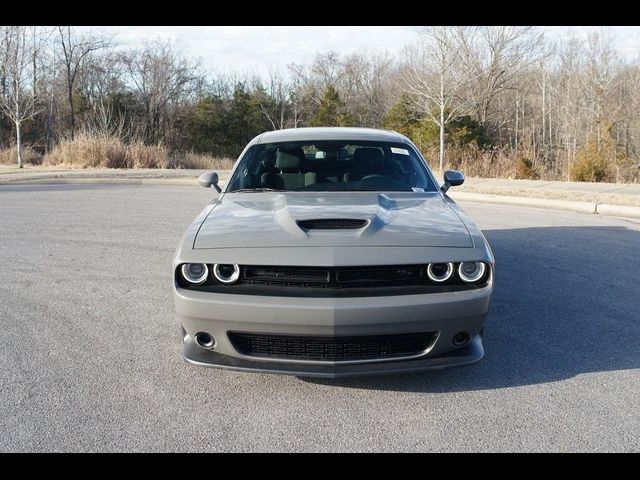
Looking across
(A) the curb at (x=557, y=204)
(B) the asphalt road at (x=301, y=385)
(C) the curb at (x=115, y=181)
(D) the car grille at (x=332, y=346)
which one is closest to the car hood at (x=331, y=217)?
(D) the car grille at (x=332, y=346)

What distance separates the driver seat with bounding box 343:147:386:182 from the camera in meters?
4.86

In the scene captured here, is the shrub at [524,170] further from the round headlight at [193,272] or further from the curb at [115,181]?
the round headlight at [193,272]

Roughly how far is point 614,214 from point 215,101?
111ft

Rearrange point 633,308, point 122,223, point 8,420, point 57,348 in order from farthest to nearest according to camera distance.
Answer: point 122,223, point 633,308, point 57,348, point 8,420

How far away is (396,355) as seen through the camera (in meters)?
3.09

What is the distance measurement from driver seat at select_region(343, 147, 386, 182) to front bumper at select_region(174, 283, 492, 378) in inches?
77.0

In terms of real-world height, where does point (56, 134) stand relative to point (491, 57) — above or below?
below

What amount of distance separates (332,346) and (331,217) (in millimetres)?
827

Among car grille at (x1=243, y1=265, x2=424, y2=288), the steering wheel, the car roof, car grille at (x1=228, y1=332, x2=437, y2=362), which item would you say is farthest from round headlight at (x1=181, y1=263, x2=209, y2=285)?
the car roof

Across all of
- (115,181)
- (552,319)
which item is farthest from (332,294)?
(115,181)

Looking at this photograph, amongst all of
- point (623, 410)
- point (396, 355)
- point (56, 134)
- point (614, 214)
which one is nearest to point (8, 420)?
point (396, 355)

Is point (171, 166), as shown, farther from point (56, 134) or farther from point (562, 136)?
point (562, 136)

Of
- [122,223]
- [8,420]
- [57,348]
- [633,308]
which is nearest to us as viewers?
[8,420]

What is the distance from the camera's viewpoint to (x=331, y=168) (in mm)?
4961
